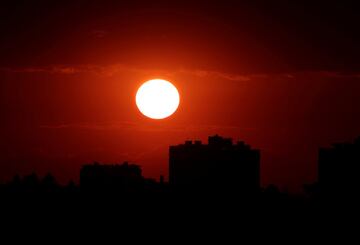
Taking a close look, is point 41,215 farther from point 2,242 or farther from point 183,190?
point 183,190

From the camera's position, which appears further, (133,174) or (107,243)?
(133,174)

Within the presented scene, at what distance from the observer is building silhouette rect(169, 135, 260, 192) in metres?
94.4

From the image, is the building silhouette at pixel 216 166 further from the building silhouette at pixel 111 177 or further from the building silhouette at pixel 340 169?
the building silhouette at pixel 340 169

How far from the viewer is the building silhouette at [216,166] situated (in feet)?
310

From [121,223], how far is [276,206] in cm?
1776

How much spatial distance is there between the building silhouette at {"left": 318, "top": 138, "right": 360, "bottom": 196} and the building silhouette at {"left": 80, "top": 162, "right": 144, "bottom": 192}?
21.3 metres

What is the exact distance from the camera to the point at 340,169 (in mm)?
82188

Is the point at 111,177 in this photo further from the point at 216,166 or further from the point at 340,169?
the point at 340,169

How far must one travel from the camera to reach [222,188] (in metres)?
92.8

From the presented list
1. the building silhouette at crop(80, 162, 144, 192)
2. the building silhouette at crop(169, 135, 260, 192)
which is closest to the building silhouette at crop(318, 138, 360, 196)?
the building silhouette at crop(169, 135, 260, 192)

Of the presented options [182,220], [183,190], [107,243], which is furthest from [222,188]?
[107,243]

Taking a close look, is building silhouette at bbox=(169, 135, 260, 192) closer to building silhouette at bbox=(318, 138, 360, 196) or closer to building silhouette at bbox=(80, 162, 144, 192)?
building silhouette at bbox=(80, 162, 144, 192)

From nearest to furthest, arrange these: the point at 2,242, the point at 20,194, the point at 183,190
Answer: the point at 2,242
the point at 20,194
the point at 183,190

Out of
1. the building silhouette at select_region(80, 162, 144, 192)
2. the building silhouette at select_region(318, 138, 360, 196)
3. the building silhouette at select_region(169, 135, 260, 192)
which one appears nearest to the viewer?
the building silhouette at select_region(318, 138, 360, 196)
